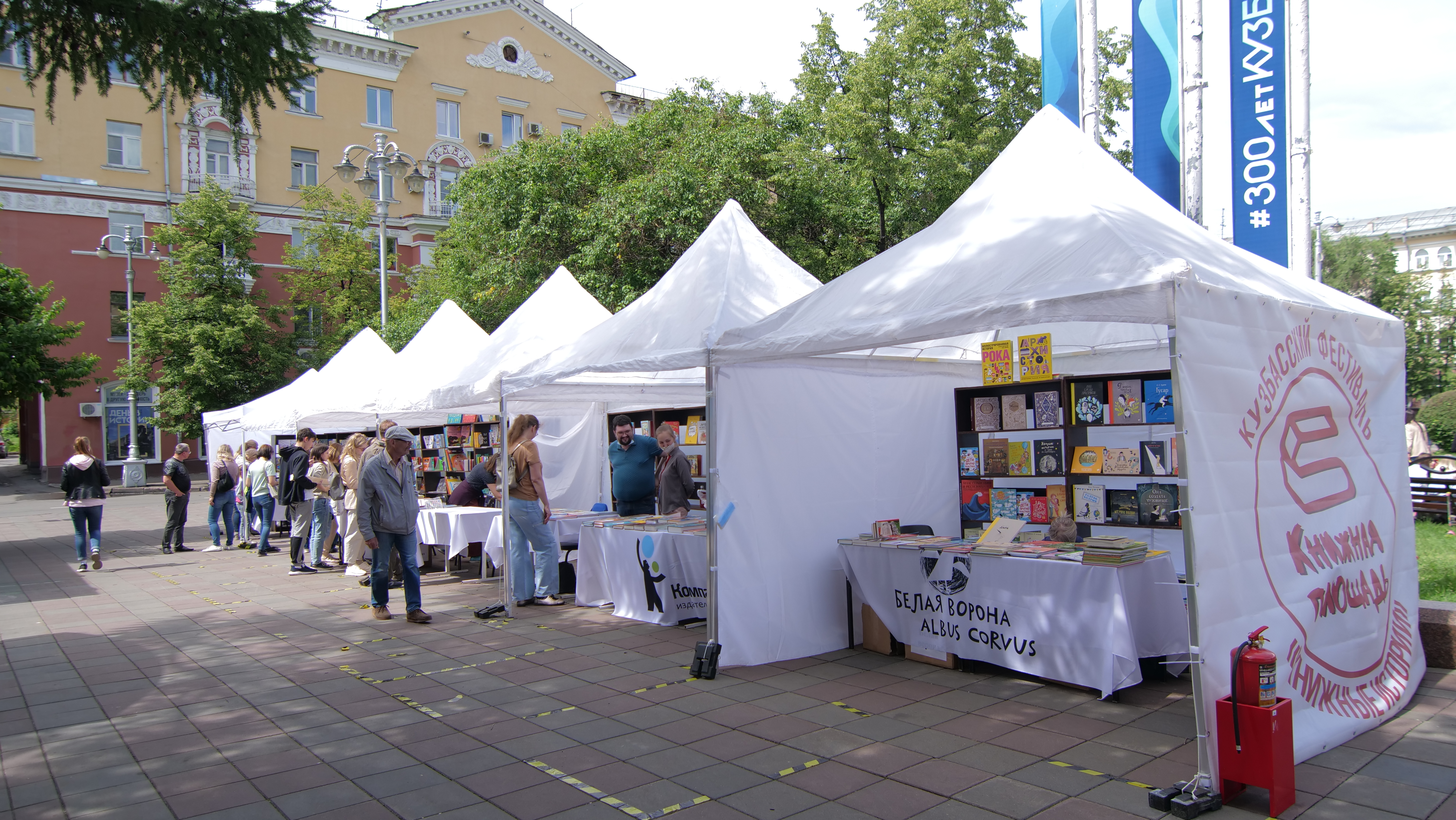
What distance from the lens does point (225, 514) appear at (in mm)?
14164

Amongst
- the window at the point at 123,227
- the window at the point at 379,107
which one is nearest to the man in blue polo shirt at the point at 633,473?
the window at the point at 123,227

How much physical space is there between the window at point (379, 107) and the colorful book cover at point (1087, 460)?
33746 millimetres

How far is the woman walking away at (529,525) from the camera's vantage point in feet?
26.5

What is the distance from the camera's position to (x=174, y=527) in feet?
45.1

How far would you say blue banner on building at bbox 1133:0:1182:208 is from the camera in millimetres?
8406

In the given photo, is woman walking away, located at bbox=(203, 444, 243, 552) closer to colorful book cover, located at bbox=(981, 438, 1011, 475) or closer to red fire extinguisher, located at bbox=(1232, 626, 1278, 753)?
colorful book cover, located at bbox=(981, 438, 1011, 475)

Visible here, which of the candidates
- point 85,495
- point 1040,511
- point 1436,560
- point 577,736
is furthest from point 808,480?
point 85,495

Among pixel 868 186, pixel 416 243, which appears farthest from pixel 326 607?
pixel 416 243

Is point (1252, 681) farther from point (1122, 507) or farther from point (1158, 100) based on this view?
point (1158, 100)

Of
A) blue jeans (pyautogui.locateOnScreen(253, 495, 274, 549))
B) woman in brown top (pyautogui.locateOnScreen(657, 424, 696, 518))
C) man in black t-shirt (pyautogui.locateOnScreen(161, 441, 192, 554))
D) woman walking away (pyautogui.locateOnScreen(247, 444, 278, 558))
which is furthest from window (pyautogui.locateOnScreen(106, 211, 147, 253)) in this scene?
woman in brown top (pyautogui.locateOnScreen(657, 424, 696, 518))

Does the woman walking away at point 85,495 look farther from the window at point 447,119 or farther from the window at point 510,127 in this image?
the window at point 510,127

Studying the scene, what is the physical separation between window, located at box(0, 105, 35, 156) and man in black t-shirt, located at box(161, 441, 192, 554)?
22.2 m

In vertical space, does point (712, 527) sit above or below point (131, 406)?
below

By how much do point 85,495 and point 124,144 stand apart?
80.2ft
